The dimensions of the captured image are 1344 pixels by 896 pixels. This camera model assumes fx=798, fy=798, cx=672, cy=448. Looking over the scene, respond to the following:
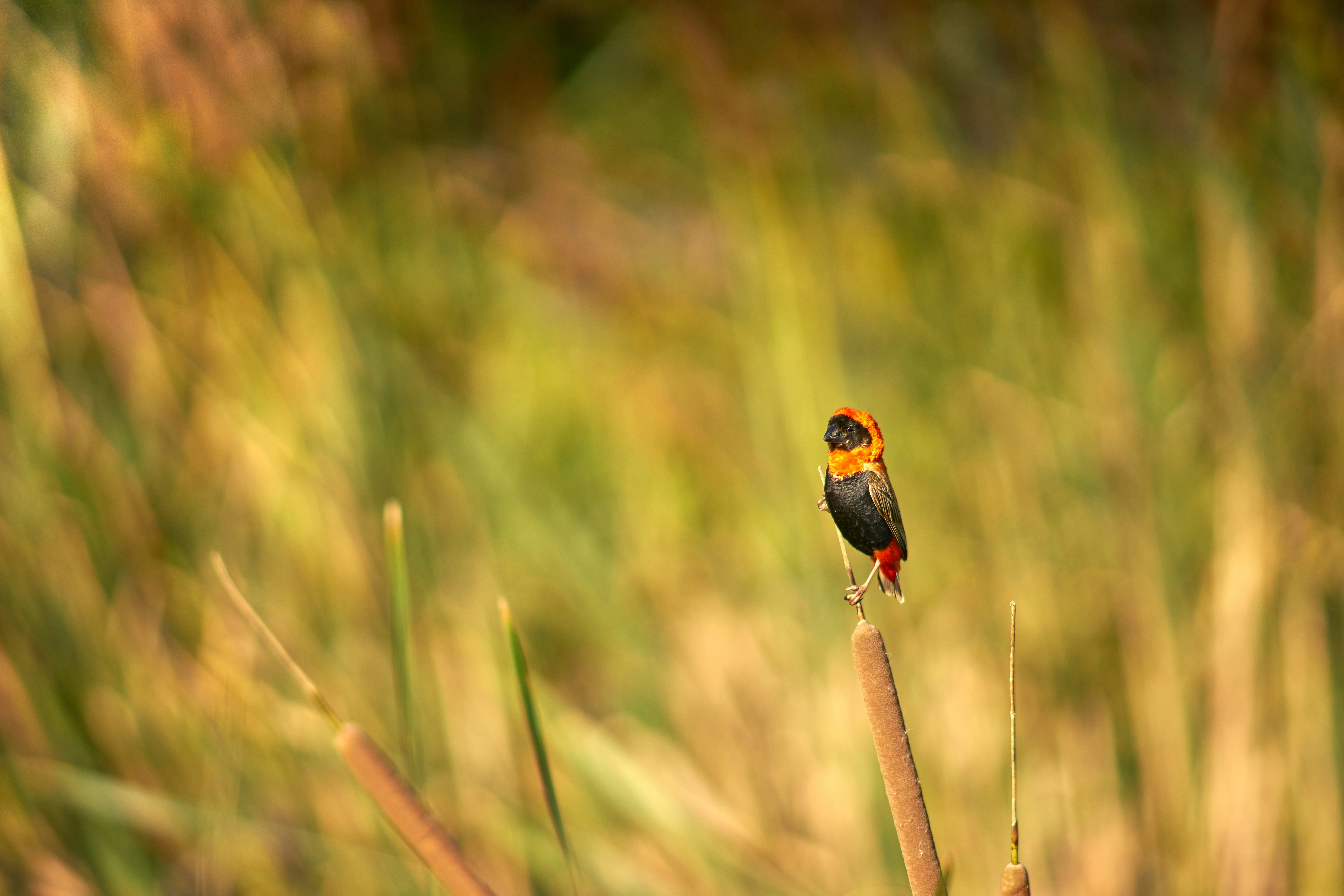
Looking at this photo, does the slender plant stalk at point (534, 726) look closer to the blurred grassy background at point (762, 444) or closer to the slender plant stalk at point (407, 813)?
the slender plant stalk at point (407, 813)

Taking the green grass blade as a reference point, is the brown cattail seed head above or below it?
below

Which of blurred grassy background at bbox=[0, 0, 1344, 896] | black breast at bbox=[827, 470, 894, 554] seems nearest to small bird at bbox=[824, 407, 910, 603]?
black breast at bbox=[827, 470, 894, 554]

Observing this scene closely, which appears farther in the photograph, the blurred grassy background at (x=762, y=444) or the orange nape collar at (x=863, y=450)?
the blurred grassy background at (x=762, y=444)

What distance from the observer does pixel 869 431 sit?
12cm

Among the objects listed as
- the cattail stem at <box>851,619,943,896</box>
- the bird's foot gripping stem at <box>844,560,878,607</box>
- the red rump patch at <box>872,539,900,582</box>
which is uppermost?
the red rump patch at <box>872,539,900,582</box>

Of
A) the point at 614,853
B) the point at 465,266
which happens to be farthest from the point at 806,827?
the point at 465,266

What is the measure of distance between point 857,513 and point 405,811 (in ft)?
0.24

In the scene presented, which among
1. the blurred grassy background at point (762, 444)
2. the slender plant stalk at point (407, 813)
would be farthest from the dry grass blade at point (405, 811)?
the blurred grassy background at point (762, 444)

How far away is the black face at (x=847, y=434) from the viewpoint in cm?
12

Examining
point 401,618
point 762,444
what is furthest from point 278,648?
point 762,444

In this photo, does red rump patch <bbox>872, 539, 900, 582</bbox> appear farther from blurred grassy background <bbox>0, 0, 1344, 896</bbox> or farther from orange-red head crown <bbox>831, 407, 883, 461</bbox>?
blurred grassy background <bbox>0, 0, 1344, 896</bbox>

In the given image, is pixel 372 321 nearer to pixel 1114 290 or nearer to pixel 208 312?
pixel 208 312

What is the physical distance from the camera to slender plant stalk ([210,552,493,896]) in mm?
100

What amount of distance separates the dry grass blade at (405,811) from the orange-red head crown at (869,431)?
8 cm
